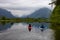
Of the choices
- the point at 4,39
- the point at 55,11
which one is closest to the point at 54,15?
the point at 55,11

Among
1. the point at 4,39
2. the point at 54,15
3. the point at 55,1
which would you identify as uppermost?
the point at 55,1

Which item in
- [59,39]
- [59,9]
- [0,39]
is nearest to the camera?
[59,39]

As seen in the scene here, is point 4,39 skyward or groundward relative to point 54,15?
groundward

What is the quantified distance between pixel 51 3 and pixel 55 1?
122cm

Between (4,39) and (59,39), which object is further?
(4,39)

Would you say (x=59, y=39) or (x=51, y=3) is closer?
(x=59, y=39)

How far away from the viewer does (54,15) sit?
55.3 meters

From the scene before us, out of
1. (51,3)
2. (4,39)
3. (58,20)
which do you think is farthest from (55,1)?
(4,39)

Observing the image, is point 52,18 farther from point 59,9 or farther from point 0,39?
point 0,39

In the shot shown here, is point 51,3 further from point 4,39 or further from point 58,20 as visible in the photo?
point 4,39

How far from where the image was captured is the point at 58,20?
180 feet

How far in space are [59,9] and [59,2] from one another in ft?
7.46

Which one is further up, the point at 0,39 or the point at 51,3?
the point at 51,3

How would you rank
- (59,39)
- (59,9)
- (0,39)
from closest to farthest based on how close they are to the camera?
1. (59,39)
2. (0,39)
3. (59,9)
